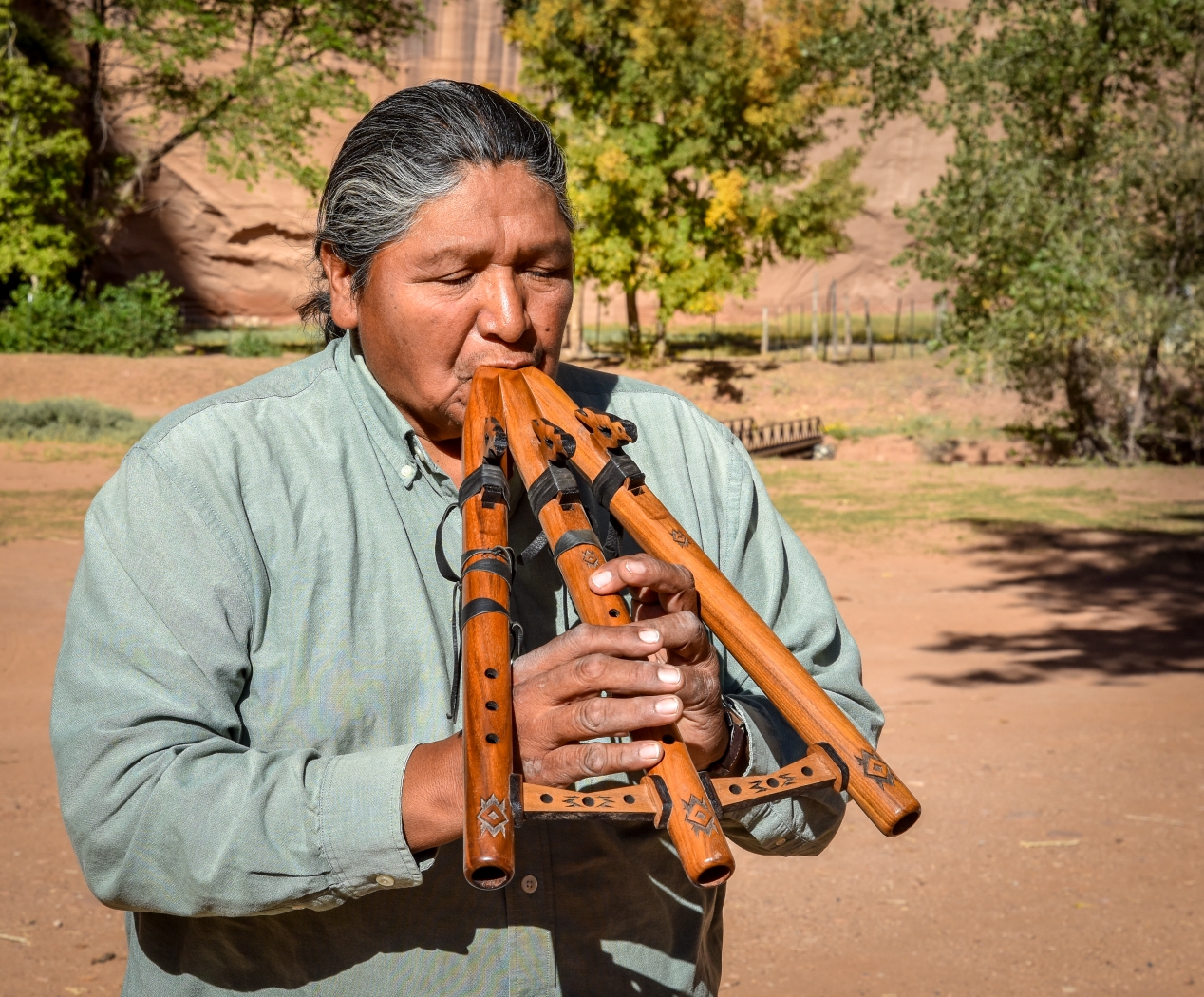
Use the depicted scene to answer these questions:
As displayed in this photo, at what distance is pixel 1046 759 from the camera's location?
5.90 m

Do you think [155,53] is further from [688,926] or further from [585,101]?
[688,926]

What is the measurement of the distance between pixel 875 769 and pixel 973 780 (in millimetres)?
4788

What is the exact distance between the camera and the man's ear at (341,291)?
5.66 ft

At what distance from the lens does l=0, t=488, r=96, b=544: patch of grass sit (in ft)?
35.0

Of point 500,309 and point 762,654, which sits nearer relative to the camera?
point 762,654

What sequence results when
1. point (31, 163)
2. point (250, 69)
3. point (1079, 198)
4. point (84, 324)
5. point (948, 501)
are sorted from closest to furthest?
point (948, 501)
point (1079, 198)
point (31, 163)
point (84, 324)
point (250, 69)

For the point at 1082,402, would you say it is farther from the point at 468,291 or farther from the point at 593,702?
the point at 593,702

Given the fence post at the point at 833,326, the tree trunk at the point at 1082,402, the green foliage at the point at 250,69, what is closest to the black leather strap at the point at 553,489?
the tree trunk at the point at 1082,402

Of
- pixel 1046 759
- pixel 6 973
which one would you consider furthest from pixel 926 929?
pixel 6 973

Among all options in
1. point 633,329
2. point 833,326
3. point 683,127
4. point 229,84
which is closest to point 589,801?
point 683,127

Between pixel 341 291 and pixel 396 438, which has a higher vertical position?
pixel 341 291

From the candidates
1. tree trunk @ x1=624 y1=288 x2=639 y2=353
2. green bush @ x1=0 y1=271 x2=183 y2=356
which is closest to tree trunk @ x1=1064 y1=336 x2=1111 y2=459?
tree trunk @ x1=624 y1=288 x2=639 y2=353

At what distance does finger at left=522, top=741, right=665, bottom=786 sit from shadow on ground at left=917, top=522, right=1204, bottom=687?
21.4 ft

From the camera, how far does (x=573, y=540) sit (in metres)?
1.30
